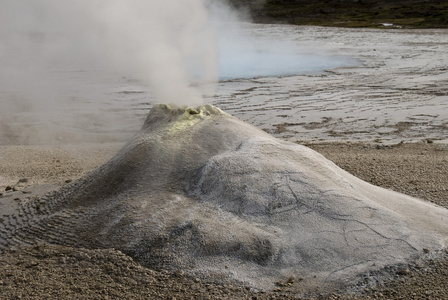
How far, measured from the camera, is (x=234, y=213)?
3.39 meters

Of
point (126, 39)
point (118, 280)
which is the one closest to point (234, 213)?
point (118, 280)

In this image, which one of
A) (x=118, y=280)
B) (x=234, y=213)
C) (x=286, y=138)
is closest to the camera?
(x=118, y=280)

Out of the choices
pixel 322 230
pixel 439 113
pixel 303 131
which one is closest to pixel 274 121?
pixel 303 131

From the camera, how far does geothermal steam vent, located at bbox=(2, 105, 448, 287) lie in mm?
3137

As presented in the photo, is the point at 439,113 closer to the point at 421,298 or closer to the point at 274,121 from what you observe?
the point at 274,121

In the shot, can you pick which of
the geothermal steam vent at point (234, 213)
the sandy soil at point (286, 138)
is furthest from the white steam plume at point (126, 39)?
the geothermal steam vent at point (234, 213)

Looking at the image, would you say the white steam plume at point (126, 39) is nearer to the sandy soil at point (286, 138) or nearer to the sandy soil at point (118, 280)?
the sandy soil at point (286, 138)

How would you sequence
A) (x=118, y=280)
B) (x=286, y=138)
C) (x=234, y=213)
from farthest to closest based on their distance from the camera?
1. (x=286, y=138)
2. (x=234, y=213)
3. (x=118, y=280)

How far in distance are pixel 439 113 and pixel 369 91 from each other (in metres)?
1.94

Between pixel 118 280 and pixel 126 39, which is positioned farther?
pixel 126 39

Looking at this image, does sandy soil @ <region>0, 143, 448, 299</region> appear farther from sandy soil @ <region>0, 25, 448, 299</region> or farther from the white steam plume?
the white steam plume

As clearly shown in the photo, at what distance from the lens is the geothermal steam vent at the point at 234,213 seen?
10.3ft

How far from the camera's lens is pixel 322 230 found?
10.6 feet

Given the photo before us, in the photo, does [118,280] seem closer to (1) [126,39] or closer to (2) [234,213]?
(2) [234,213]
